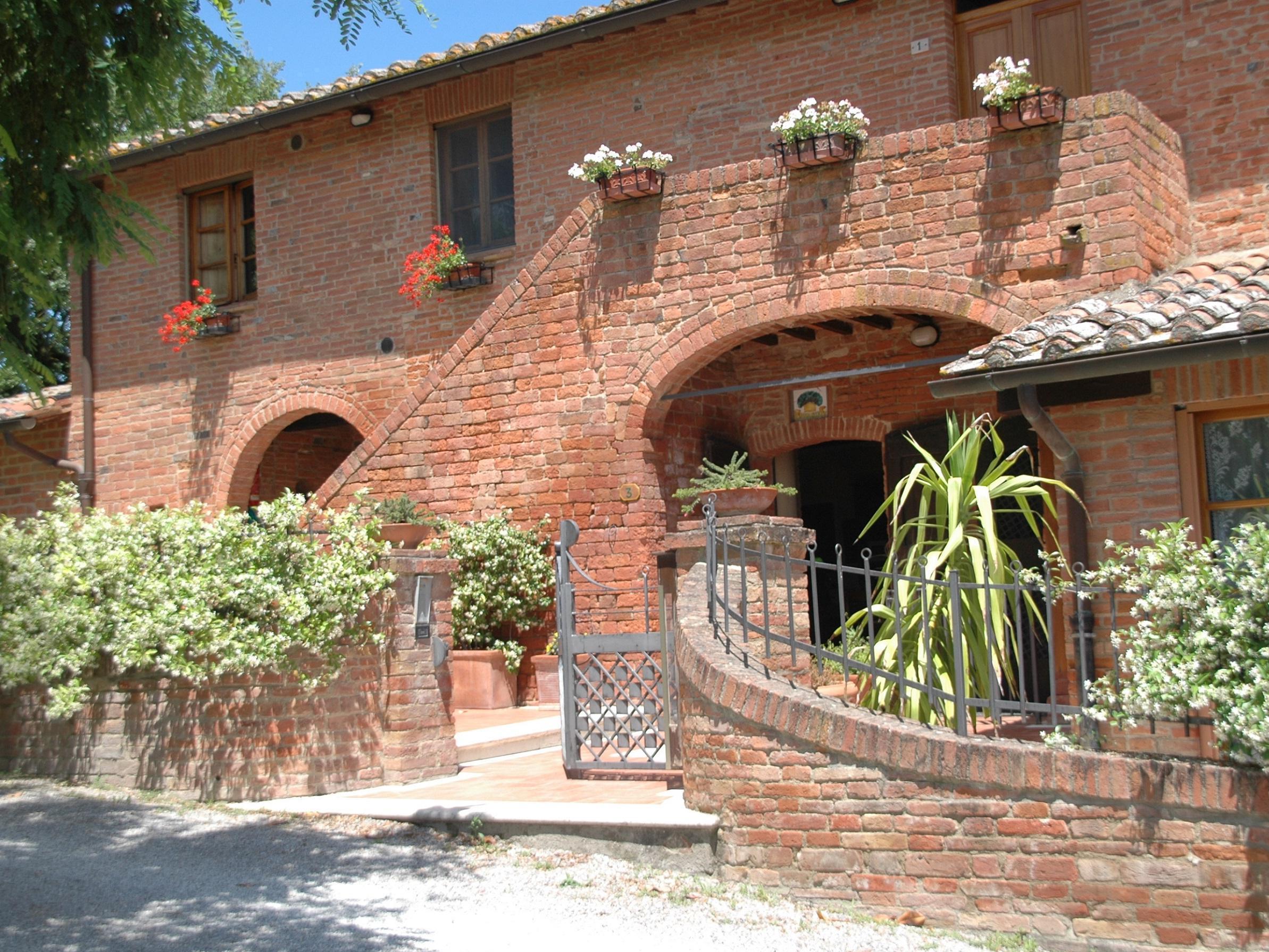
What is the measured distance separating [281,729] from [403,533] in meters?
3.15

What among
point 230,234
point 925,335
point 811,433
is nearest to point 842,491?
point 811,433

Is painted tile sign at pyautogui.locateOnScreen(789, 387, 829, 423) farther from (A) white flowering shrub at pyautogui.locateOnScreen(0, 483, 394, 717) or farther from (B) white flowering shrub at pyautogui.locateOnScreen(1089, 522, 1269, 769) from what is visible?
(B) white flowering shrub at pyautogui.locateOnScreen(1089, 522, 1269, 769)

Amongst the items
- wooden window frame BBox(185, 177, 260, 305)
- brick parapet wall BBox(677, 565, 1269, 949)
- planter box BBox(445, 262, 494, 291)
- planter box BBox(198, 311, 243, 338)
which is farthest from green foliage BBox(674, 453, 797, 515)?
wooden window frame BBox(185, 177, 260, 305)

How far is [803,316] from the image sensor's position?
1001 cm

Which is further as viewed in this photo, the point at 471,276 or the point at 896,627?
the point at 471,276

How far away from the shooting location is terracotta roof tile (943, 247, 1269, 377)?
23.3 ft

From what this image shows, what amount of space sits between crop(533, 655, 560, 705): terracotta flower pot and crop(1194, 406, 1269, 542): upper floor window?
546cm

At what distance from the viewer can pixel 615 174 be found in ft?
34.4

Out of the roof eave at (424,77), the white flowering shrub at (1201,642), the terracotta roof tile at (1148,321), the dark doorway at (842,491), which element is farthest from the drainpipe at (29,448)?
the white flowering shrub at (1201,642)

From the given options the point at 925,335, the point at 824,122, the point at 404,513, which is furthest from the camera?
the point at 404,513

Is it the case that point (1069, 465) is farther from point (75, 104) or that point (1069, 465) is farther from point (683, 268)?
point (75, 104)

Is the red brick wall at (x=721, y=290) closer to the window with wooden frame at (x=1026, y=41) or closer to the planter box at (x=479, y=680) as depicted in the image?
the planter box at (x=479, y=680)

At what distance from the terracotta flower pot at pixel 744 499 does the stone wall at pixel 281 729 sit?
→ 2.08m

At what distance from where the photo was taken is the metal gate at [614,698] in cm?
748
